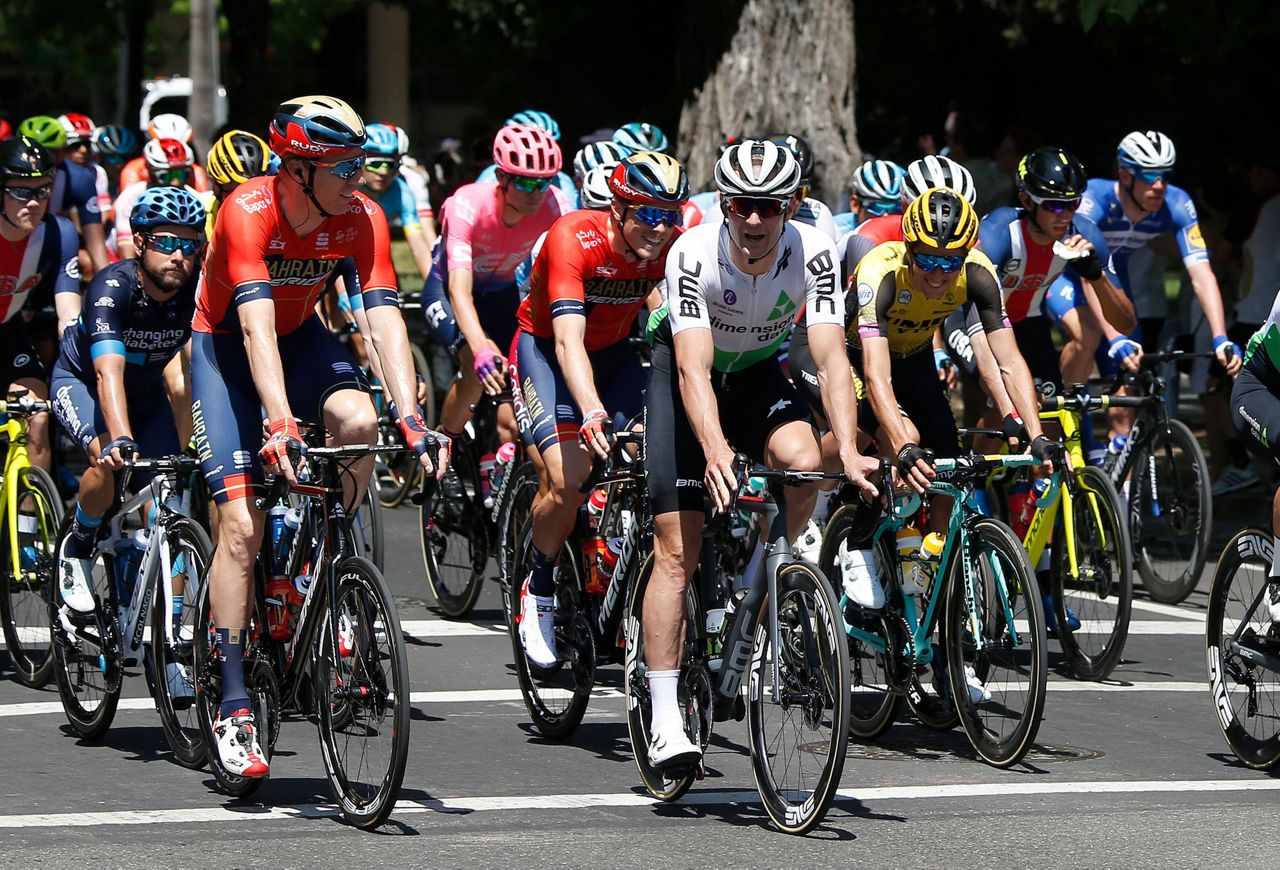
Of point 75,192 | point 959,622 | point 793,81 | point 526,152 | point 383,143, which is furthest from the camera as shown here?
point 793,81

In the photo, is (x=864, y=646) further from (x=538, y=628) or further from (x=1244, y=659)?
(x=1244, y=659)

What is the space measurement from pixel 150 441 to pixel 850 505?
288 centimetres

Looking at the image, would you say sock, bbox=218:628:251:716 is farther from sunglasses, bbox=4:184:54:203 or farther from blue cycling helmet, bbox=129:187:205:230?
sunglasses, bbox=4:184:54:203

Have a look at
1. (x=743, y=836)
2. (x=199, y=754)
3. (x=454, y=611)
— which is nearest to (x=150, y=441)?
(x=199, y=754)

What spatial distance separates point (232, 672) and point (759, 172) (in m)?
2.39

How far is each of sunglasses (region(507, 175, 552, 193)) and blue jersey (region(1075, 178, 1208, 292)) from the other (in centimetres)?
305

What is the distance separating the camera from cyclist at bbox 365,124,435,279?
44.9ft

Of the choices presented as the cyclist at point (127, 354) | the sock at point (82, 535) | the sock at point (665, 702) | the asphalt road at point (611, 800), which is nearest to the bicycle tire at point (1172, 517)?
the asphalt road at point (611, 800)

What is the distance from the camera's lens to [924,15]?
2861 centimetres

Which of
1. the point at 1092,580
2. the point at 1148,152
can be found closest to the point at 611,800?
the point at 1092,580

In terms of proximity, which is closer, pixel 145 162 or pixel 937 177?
pixel 937 177

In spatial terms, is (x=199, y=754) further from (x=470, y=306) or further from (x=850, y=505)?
(x=470, y=306)

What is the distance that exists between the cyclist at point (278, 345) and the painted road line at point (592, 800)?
7.1 inches

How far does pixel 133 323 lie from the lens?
8.62 m
